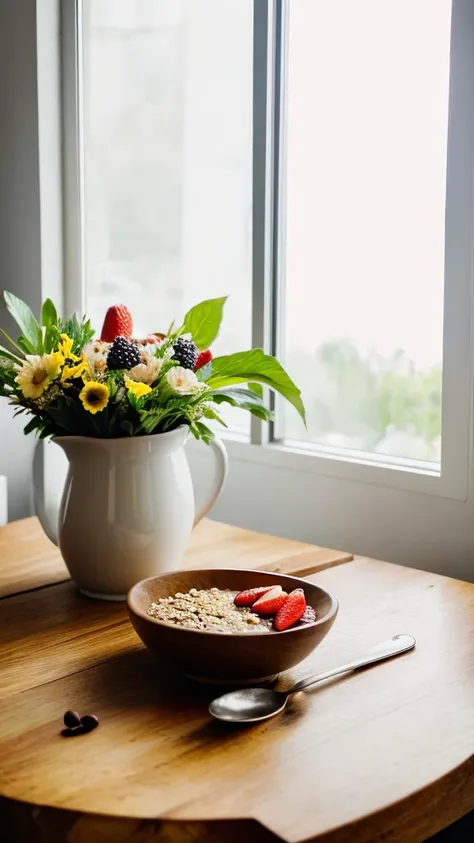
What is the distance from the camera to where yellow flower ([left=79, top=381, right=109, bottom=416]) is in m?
1.09

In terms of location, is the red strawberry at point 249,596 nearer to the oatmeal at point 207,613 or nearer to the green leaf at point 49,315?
the oatmeal at point 207,613

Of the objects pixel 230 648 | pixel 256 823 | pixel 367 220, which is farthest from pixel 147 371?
pixel 367 220

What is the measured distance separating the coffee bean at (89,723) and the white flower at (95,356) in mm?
439

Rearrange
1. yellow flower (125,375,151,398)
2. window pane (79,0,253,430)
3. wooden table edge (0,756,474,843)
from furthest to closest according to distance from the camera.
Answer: window pane (79,0,253,430)
yellow flower (125,375,151,398)
wooden table edge (0,756,474,843)

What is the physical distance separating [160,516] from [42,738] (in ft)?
1.30

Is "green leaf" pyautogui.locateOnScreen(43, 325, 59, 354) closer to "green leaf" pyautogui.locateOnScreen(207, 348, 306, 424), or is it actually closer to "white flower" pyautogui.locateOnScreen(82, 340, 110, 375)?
"white flower" pyautogui.locateOnScreen(82, 340, 110, 375)

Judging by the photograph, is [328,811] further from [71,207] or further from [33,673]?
[71,207]

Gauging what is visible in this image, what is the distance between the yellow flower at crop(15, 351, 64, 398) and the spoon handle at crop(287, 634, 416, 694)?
47 centimetres

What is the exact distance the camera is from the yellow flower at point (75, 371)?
111 cm

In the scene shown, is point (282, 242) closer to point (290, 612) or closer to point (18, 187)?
point (18, 187)

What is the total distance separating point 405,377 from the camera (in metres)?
1.64

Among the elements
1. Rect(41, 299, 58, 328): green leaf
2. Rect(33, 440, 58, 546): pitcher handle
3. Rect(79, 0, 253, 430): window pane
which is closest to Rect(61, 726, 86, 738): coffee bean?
Rect(33, 440, 58, 546): pitcher handle

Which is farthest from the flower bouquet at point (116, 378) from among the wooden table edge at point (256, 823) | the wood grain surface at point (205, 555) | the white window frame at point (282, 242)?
the wooden table edge at point (256, 823)

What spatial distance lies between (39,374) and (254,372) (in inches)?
12.0
